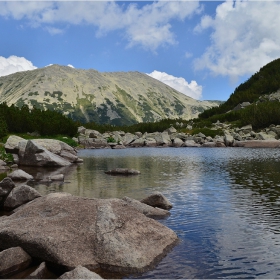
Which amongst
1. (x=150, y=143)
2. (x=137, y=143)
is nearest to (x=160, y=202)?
(x=150, y=143)

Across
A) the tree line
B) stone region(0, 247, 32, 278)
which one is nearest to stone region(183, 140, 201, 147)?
the tree line

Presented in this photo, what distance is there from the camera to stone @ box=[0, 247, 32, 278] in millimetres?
9597

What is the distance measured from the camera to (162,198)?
57.2 ft

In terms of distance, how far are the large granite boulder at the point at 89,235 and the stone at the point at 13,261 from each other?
26 centimetres

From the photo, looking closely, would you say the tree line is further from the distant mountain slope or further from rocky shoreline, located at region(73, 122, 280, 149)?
the distant mountain slope

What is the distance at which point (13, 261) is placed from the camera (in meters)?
9.85

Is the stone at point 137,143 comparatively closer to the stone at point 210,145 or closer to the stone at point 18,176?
the stone at point 210,145

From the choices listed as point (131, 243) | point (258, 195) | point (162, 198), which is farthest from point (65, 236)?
point (258, 195)

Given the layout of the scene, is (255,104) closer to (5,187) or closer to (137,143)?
(137,143)

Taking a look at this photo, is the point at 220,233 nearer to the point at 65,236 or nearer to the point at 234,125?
the point at 65,236

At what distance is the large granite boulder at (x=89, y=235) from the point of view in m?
9.83

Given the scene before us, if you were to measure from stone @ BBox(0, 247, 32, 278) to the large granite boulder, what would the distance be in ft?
0.86

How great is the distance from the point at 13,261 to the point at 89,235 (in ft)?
7.68

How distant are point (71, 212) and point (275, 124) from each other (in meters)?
90.3
